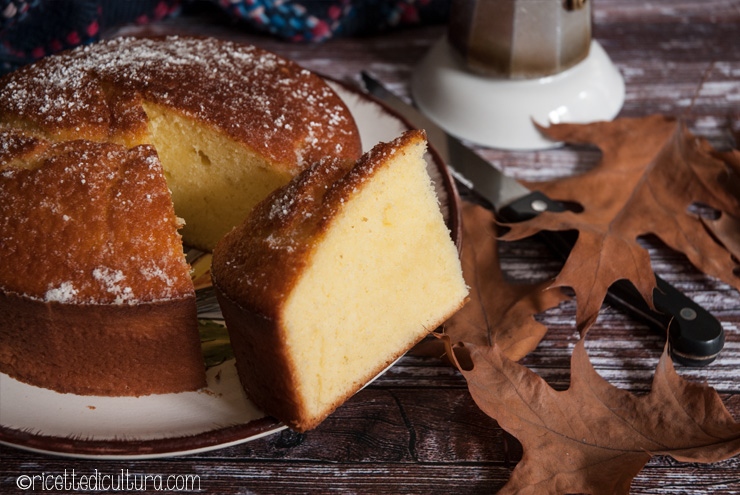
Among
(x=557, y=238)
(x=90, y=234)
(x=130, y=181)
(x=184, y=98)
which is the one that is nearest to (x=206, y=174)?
(x=184, y=98)

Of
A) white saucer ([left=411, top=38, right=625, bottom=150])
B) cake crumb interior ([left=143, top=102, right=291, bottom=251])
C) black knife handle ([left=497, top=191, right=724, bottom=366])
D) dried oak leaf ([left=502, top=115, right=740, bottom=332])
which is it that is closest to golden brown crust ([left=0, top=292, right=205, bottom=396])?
cake crumb interior ([left=143, top=102, right=291, bottom=251])

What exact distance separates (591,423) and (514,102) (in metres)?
1.08

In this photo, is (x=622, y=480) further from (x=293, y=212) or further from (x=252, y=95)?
(x=252, y=95)

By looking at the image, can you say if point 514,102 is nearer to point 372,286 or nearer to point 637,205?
point 637,205

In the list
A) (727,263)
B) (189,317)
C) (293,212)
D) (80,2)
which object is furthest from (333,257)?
(80,2)

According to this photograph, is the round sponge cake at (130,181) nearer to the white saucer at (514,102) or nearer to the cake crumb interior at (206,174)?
the cake crumb interior at (206,174)

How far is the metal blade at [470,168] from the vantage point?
1937 millimetres

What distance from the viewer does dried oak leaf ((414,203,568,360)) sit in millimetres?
1601

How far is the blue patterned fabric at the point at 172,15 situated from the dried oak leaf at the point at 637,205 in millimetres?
837

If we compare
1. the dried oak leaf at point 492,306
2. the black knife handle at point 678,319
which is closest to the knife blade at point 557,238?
the black knife handle at point 678,319

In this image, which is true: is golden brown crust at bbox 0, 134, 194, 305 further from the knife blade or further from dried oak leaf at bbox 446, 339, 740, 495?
the knife blade

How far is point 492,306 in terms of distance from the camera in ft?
5.51

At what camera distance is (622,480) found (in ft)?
4.29

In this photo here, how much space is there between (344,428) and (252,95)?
763mm
